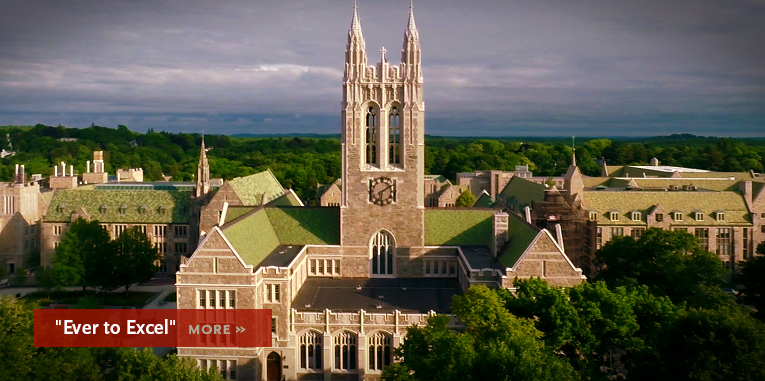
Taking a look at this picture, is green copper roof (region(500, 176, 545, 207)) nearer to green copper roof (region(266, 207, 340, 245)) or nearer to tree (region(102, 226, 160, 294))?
green copper roof (region(266, 207, 340, 245))

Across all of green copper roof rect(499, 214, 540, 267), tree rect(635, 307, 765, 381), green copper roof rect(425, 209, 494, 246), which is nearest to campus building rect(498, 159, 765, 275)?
green copper roof rect(425, 209, 494, 246)

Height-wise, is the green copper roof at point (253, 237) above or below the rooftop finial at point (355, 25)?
below

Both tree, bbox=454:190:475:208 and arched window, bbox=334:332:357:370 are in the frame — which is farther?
tree, bbox=454:190:475:208

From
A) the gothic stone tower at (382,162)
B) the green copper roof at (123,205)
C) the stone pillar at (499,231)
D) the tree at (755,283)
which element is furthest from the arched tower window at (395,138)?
the green copper roof at (123,205)

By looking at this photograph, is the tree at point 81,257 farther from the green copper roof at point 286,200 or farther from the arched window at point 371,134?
the arched window at point 371,134

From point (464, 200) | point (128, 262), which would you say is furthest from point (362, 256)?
point (464, 200)

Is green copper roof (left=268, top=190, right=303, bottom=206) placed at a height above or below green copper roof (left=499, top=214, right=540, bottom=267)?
above

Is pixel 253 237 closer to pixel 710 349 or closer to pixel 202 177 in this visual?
pixel 202 177

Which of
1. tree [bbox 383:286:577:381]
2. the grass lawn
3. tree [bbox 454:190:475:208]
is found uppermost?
tree [bbox 454:190:475:208]
